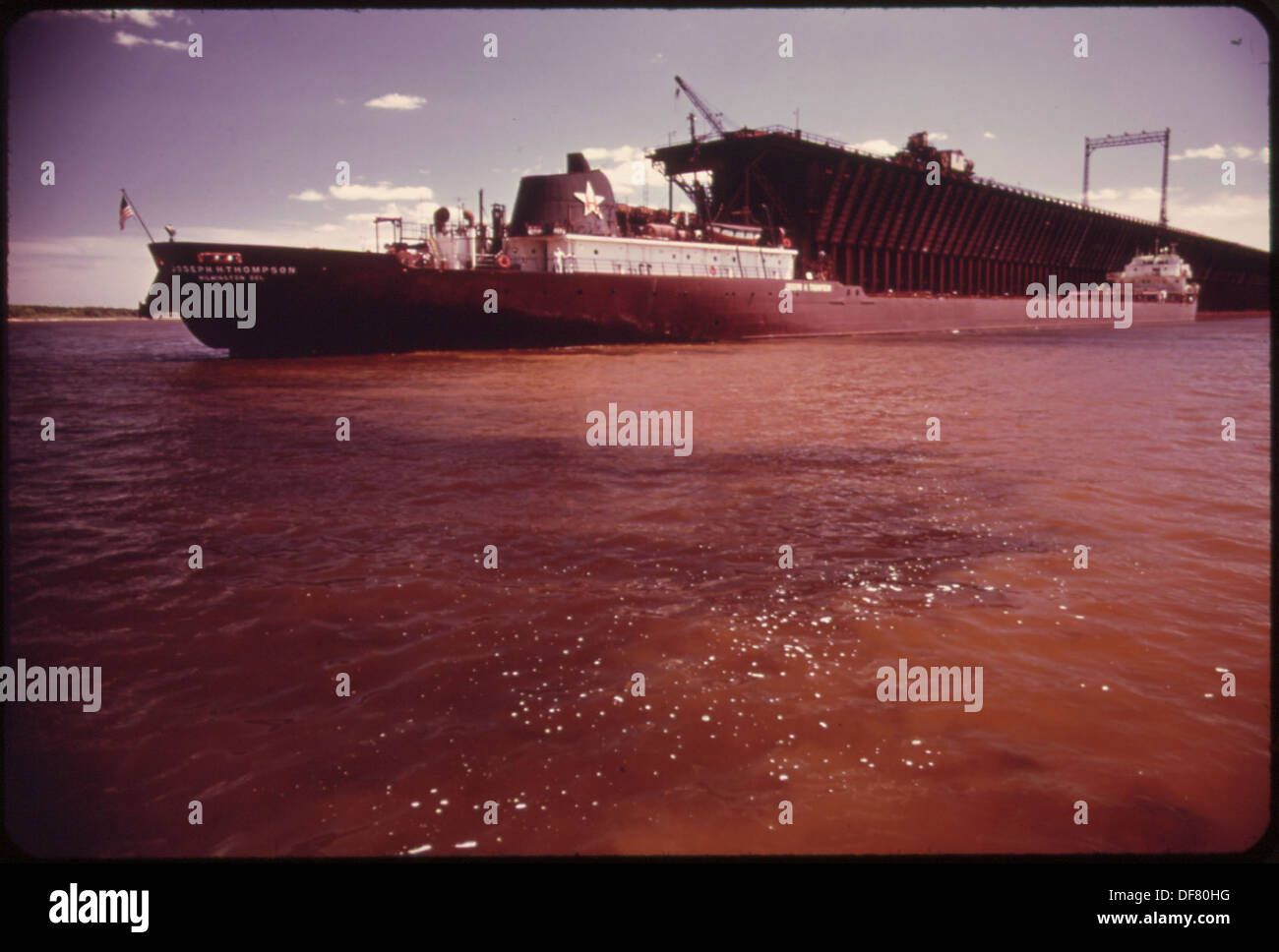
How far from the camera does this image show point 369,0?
2.42m

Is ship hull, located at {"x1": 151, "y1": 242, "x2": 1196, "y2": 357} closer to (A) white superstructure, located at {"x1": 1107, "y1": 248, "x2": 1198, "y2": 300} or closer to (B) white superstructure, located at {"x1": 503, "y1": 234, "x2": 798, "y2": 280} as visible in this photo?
(B) white superstructure, located at {"x1": 503, "y1": 234, "x2": 798, "y2": 280}

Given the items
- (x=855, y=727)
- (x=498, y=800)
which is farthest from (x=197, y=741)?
(x=855, y=727)

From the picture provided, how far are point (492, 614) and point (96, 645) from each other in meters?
2.02

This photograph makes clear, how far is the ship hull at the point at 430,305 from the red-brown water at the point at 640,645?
14355mm

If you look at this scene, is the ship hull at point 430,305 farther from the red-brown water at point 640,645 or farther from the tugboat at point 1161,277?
the tugboat at point 1161,277

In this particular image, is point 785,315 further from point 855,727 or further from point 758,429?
point 855,727

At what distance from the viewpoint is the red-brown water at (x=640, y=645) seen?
2.47m

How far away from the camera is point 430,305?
22703 millimetres

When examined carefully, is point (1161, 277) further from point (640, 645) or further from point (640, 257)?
point (640, 645)

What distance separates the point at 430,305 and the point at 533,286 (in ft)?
11.6

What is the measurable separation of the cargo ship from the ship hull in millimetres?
41

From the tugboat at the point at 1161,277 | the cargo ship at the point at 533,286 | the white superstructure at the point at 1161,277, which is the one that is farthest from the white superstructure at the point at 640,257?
the white superstructure at the point at 1161,277

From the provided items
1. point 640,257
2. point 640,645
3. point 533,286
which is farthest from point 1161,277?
point 640,645
